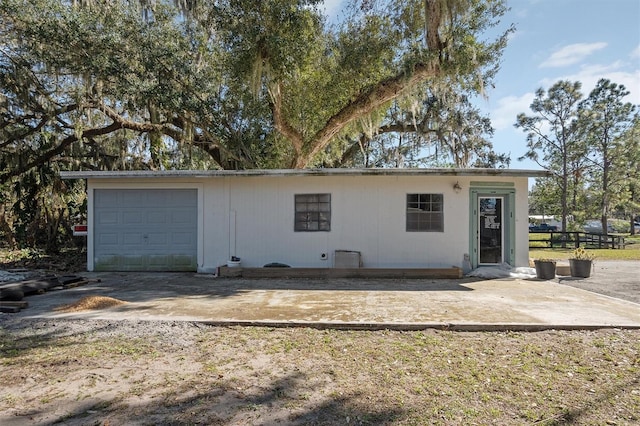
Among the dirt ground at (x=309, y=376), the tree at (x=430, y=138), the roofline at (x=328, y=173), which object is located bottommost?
the dirt ground at (x=309, y=376)

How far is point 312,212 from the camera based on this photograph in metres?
9.76

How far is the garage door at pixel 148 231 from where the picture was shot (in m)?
9.87

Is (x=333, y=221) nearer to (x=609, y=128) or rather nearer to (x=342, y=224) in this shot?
(x=342, y=224)

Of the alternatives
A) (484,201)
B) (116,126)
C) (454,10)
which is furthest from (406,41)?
(116,126)

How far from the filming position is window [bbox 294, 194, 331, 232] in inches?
383

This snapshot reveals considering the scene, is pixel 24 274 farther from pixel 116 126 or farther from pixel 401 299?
pixel 401 299

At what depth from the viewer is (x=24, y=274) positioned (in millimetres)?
8891

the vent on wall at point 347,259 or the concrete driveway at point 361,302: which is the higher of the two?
the vent on wall at point 347,259

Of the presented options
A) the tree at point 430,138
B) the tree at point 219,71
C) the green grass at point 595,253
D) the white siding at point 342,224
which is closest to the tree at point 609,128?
the green grass at point 595,253

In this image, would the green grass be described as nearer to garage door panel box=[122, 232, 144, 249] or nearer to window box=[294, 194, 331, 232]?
window box=[294, 194, 331, 232]

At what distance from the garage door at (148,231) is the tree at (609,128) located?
80.2 ft

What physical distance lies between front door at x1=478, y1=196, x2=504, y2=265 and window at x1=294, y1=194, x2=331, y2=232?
3.84 metres

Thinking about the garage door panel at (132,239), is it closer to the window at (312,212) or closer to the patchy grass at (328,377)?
the window at (312,212)

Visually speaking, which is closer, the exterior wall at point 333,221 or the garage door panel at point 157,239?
the exterior wall at point 333,221
